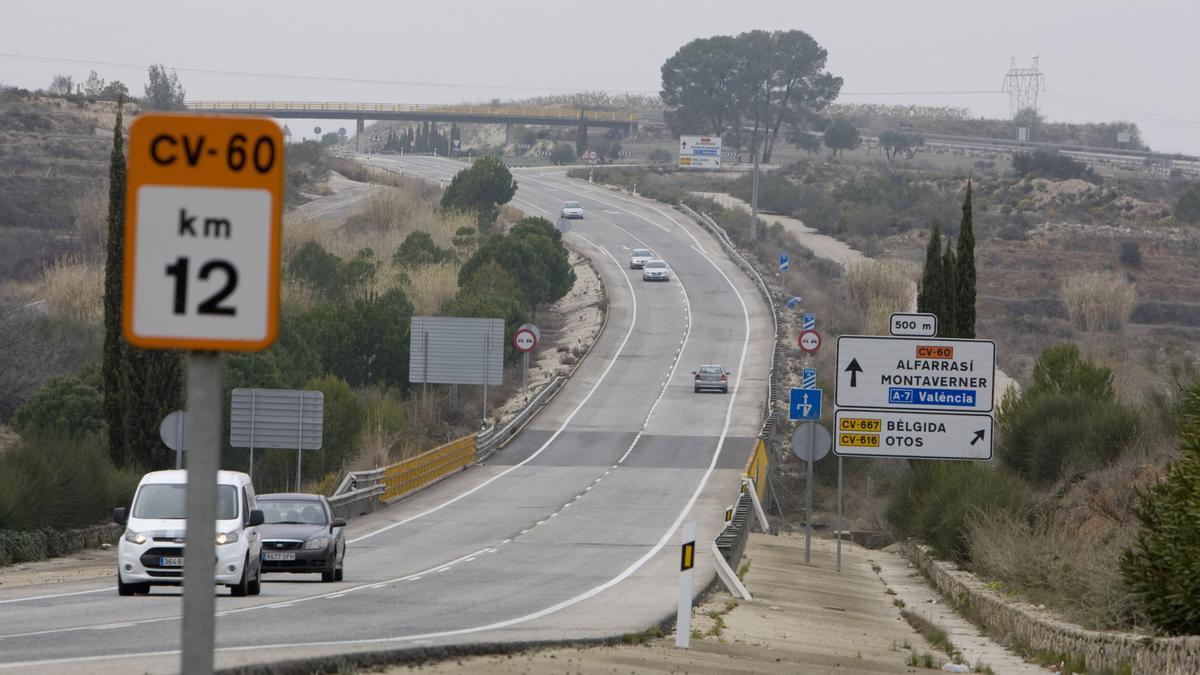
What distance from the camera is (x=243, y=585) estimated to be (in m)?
19.9

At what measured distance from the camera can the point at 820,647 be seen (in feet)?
57.8

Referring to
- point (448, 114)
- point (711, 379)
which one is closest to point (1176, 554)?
point (711, 379)

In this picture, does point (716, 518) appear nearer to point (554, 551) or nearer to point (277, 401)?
point (554, 551)

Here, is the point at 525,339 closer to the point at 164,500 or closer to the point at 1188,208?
the point at 164,500

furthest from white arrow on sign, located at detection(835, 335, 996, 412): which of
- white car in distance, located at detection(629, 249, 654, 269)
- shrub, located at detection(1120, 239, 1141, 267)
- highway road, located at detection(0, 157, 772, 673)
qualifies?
shrub, located at detection(1120, 239, 1141, 267)

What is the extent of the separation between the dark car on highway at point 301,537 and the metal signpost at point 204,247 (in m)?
19.0

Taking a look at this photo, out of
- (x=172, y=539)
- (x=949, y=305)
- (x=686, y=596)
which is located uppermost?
(x=949, y=305)

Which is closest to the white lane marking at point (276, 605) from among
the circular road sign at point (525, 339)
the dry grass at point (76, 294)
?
the circular road sign at point (525, 339)

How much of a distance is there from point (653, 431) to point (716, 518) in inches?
713

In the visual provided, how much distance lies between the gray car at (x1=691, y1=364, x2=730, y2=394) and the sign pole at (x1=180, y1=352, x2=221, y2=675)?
59734mm

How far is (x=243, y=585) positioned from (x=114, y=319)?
16.2 metres

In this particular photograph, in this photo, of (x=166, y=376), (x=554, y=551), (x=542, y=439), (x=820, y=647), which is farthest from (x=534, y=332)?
(x=820, y=647)

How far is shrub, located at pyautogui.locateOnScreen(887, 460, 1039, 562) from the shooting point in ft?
87.0

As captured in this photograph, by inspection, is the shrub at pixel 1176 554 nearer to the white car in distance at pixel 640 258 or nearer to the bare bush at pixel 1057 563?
the bare bush at pixel 1057 563
